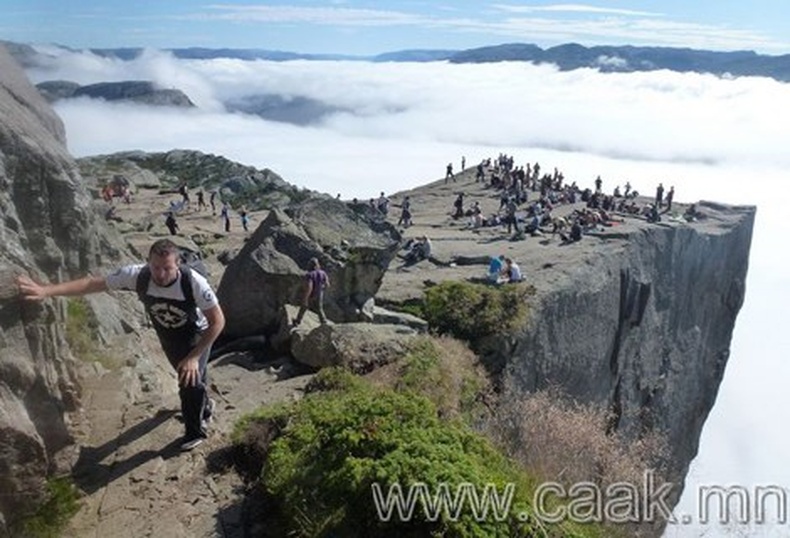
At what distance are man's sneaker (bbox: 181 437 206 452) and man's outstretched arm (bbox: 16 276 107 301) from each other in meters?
2.51

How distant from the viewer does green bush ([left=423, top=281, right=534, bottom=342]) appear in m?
20.2

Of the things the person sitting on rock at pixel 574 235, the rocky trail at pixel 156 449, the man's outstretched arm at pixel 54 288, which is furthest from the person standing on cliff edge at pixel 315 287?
the person sitting on rock at pixel 574 235

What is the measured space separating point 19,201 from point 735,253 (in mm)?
48337

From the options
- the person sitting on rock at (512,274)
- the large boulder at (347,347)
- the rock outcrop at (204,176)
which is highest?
the large boulder at (347,347)

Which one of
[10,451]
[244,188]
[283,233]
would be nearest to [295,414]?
[10,451]

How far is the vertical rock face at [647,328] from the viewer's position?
2472cm

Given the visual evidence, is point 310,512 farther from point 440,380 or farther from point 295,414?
point 440,380

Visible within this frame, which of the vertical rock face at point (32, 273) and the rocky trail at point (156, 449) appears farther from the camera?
the rocky trail at point (156, 449)

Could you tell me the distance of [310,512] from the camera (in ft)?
26.0

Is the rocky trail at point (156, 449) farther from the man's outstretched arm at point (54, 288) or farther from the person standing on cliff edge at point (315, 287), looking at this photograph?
the man's outstretched arm at point (54, 288)

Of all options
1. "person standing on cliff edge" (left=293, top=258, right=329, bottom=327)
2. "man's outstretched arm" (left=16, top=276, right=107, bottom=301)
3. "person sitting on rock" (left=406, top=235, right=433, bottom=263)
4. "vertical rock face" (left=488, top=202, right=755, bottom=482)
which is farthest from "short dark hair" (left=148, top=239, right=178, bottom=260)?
"person sitting on rock" (left=406, top=235, right=433, bottom=263)

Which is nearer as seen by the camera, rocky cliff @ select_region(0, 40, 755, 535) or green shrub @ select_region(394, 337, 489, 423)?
rocky cliff @ select_region(0, 40, 755, 535)

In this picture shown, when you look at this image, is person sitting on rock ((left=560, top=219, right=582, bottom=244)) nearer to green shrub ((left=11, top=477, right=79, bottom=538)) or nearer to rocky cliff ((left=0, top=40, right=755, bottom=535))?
rocky cliff ((left=0, top=40, right=755, bottom=535))

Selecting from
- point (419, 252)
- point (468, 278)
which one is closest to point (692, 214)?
point (419, 252)
